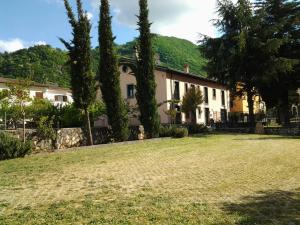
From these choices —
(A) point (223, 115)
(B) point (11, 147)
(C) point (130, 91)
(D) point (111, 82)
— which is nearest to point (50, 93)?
(C) point (130, 91)

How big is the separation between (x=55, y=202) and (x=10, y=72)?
7188 cm

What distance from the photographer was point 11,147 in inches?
689

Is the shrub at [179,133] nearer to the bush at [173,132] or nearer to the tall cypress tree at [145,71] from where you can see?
the bush at [173,132]

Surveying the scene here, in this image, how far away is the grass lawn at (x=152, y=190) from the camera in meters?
7.49

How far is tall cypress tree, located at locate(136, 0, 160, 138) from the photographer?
94.9 feet

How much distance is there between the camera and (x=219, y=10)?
3797 cm

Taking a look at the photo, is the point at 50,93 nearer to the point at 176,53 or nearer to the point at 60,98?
the point at 60,98

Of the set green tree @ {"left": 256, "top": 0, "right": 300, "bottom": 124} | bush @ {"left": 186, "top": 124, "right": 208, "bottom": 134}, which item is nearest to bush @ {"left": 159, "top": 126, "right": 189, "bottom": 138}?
bush @ {"left": 186, "top": 124, "right": 208, "bottom": 134}

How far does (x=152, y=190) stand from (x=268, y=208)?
2.89 metres

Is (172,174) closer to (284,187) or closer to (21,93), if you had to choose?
(284,187)

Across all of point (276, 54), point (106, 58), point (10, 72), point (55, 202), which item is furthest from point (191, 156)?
point (10, 72)

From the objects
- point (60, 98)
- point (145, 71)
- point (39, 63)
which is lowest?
point (145, 71)

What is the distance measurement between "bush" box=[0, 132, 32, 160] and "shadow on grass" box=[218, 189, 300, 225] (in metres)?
11.8

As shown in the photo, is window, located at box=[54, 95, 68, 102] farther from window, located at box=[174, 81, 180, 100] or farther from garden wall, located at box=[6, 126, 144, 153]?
garden wall, located at box=[6, 126, 144, 153]
